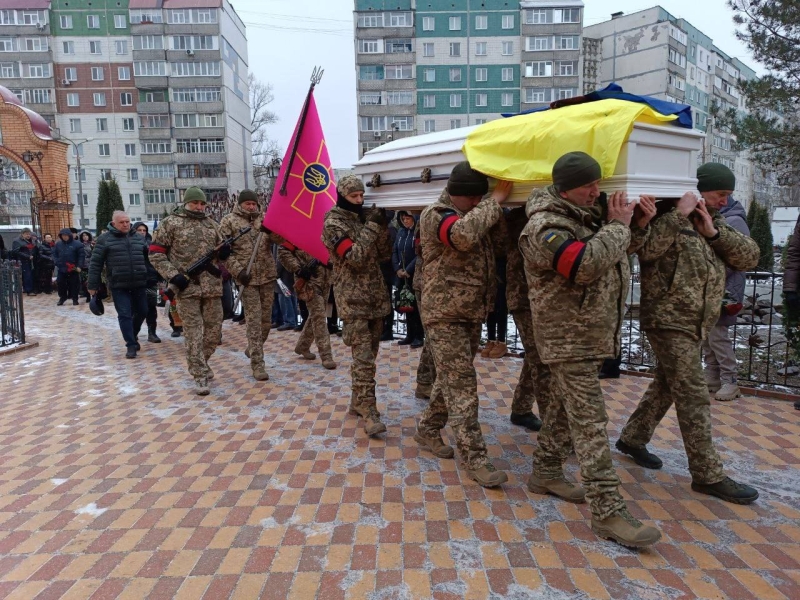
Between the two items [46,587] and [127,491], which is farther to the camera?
[127,491]

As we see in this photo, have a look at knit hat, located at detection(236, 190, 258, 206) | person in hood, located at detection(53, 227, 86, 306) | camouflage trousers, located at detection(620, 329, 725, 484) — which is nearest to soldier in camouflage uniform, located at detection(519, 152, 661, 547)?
camouflage trousers, located at detection(620, 329, 725, 484)

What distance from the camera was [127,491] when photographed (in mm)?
3461

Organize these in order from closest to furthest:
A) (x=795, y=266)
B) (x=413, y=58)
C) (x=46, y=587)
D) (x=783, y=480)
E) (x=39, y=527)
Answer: (x=46, y=587)
(x=39, y=527)
(x=783, y=480)
(x=795, y=266)
(x=413, y=58)

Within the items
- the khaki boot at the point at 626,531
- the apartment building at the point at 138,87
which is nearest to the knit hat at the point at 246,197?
the khaki boot at the point at 626,531

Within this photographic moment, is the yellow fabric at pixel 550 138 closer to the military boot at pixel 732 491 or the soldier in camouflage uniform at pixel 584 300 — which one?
the soldier in camouflage uniform at pixel 584 300

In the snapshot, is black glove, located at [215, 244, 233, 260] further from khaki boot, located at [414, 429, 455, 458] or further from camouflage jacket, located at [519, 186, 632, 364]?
camouflage jacket, located at [519, 186, 632, 364]

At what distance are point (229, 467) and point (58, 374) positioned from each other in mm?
3961

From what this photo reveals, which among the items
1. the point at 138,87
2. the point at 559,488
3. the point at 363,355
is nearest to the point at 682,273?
the point at 559,488

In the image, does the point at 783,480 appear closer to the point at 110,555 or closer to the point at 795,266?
the point at 795,266

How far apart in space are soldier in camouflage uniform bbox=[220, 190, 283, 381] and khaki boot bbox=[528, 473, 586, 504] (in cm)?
Result: 354

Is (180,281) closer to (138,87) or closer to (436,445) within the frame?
(436,445)

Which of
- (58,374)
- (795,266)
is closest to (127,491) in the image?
(58,374)

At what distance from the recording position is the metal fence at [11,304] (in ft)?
26.0

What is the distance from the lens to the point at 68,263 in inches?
493
